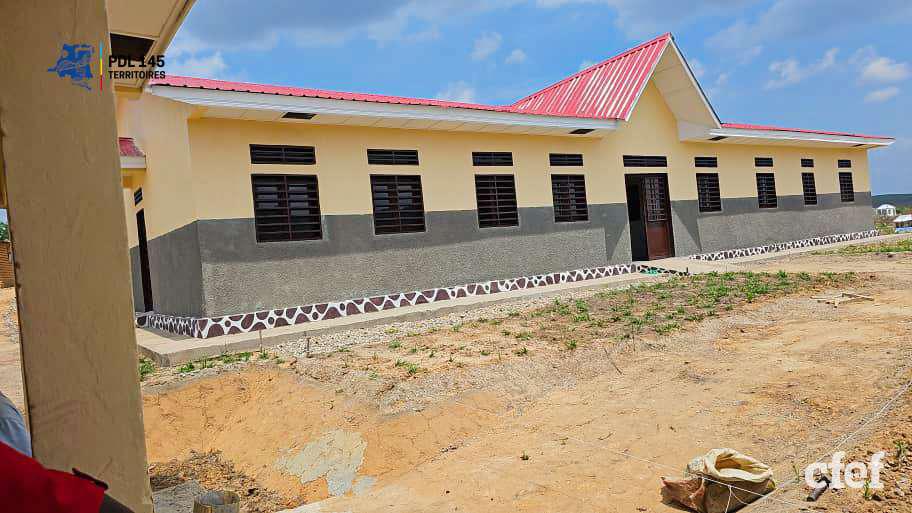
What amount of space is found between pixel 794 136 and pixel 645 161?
5.03 m

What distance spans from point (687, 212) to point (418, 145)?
757cm

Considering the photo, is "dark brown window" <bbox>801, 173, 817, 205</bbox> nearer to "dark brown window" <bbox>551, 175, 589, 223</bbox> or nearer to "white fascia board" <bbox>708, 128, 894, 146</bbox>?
"white fascia board" <bbox>708, 128, 894, 146</bbox>

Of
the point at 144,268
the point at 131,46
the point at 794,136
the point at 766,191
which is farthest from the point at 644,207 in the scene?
the point at 131,46

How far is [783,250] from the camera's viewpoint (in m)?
16.8

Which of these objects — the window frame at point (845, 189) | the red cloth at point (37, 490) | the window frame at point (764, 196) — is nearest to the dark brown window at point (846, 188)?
the window frame at point (845, 189)

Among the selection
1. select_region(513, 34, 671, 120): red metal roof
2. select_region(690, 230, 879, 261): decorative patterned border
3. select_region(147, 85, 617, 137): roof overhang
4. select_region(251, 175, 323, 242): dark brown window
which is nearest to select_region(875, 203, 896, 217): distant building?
select_region(690, 230, 879, 261): decorative patterned border

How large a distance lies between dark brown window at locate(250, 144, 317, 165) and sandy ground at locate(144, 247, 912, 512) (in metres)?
3.58

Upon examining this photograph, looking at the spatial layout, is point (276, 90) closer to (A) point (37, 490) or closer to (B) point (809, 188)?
(A) point (37, 490)

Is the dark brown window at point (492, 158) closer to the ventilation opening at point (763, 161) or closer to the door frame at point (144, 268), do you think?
the door frame at point (144, 268)

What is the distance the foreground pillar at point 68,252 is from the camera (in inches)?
75.4

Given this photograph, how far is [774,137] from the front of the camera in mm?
15758

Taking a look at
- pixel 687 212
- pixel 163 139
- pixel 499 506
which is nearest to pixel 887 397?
pixel 499 506

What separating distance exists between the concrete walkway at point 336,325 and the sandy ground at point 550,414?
1.26 metres

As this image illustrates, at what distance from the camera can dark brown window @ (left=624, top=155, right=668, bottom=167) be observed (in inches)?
548
